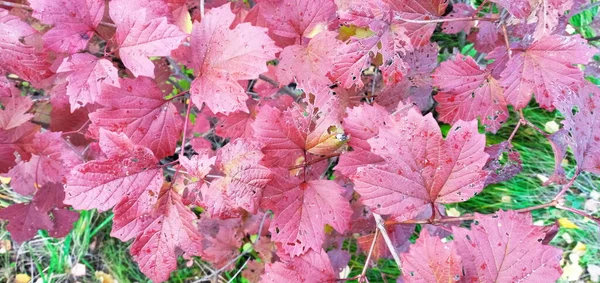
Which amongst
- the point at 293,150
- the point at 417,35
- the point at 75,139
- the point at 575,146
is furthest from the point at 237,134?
the point at 575,146

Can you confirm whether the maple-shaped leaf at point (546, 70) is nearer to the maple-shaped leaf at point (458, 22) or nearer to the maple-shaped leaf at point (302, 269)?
the maple-shaped leaf at point (458, 22)

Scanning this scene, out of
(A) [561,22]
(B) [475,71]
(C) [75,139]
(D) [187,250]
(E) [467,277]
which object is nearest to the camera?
(E) [467,277]

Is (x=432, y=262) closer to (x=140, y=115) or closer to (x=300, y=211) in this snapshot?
(x=300, y=211)

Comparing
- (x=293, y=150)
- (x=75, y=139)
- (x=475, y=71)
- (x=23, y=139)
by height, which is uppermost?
(x=475, y=71)

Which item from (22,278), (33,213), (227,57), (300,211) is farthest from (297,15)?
(22,278)

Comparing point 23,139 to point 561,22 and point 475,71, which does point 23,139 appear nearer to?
point 475,71
